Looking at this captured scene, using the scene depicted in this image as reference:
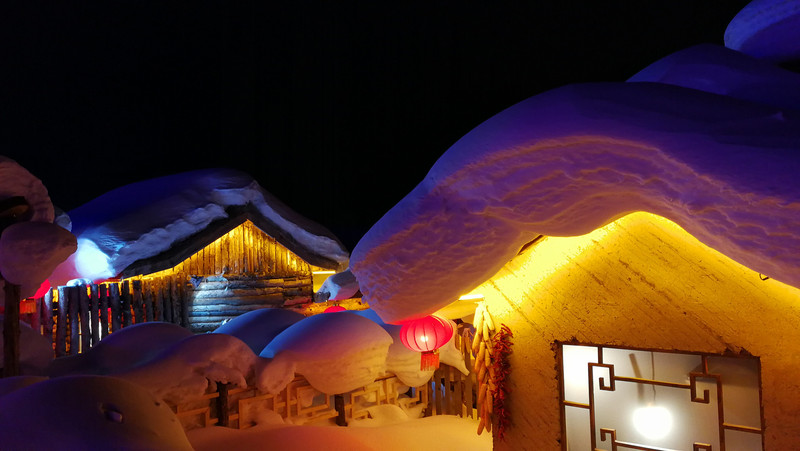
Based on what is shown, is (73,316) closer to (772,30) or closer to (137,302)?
(137,302)

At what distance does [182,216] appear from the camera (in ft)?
41.5

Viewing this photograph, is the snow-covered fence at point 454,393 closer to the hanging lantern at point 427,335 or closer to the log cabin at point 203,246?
the hanging lantern at point 427,335

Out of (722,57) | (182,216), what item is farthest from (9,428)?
(182,216)

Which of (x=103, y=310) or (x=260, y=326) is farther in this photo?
(x=103, y=310)

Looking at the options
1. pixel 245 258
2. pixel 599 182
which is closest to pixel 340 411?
pixel 599 182

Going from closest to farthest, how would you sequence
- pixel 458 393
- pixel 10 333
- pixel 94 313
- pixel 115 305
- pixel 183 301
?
pixel 10 333 → pixel 94 313 → pixel 458 393 → pixel 115 305 → pixel 183 301

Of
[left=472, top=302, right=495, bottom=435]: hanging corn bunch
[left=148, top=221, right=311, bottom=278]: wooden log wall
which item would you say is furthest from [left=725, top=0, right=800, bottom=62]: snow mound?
[left=148, top=221, right=311, bottom=278]: wooden log wall

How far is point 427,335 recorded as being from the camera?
306 inches

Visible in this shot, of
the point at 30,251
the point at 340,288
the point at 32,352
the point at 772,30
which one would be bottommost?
the point at 32,352

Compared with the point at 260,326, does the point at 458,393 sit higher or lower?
lower

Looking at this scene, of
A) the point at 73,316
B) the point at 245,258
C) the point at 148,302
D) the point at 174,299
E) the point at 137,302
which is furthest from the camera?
the point at 245,258

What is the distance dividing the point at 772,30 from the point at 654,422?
195 inches

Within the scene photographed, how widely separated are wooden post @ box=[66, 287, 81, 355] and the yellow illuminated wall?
8795mm

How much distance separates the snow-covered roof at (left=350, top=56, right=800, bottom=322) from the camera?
2156mm
